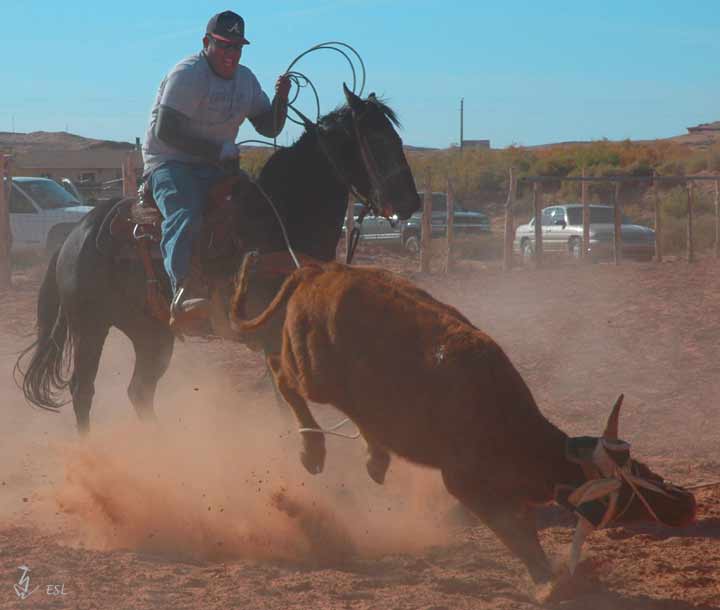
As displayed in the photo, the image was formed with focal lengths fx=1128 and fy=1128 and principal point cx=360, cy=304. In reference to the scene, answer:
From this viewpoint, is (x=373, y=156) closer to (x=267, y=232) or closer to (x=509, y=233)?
(x=267, y=232)

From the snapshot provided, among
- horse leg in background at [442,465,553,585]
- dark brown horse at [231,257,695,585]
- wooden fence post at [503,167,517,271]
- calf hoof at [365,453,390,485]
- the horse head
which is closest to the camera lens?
dark brown horse at [231,257,695,585]

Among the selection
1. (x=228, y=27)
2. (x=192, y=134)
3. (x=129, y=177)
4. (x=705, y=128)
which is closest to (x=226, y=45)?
(x=228, y=27)

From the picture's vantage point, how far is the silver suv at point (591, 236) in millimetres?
24109

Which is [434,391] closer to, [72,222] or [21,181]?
[72,222]

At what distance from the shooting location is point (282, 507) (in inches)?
243

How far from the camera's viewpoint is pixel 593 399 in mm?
9922

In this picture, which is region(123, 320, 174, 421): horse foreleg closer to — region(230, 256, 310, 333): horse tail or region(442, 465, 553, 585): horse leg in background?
region(230, 256, 310, 333): horse tail

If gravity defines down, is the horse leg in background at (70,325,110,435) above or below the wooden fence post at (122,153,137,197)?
below

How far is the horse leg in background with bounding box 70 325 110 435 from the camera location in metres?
7.86

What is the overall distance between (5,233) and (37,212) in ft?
12.3

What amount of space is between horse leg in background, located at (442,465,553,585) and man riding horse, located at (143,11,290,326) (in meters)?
2.51

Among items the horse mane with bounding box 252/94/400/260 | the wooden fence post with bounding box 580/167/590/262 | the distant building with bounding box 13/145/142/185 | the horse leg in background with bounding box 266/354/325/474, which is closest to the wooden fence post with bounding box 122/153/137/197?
the wooden fence post with bounding box 580/167/590/262

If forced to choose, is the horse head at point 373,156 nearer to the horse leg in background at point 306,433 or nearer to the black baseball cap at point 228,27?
the black baseball cap at point 228,27

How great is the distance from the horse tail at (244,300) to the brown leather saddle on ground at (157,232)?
49cm
